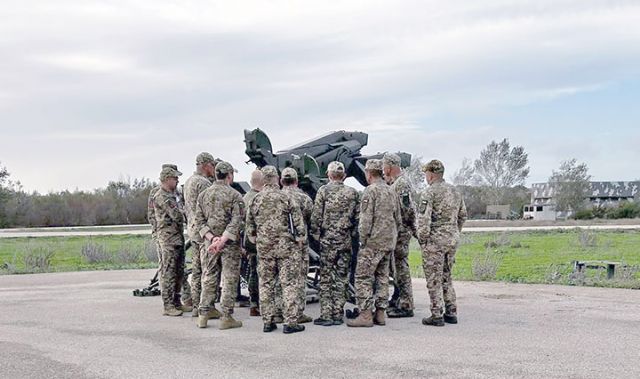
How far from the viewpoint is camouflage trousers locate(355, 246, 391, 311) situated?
915 centimetres

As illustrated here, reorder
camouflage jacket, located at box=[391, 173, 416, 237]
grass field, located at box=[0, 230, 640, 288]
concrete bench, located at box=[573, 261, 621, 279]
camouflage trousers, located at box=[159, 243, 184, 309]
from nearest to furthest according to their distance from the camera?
camouflage jacket, located at box=[391, 173, 416, 237], camouflage trousers, located at box=[159, 243, 184, 309], concrete bench, located at box=[573, 261, 621, 279], grass field, located at box=[0, 230, 640, 288]

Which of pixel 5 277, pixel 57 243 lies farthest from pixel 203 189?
pixel 57 243

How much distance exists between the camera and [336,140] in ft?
41.4

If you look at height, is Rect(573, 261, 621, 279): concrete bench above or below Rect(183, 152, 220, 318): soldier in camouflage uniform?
below

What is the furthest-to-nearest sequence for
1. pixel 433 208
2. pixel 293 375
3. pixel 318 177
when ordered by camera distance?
1. pixel 318 177
2. pixel 433 208
3. pixel 293 375

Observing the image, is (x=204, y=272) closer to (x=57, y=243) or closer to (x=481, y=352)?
(x=481, y=352)

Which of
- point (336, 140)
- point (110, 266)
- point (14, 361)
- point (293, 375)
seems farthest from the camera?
point (110, 266)

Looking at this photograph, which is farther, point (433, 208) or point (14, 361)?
point (433, 208)

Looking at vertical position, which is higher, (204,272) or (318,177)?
(318,177)

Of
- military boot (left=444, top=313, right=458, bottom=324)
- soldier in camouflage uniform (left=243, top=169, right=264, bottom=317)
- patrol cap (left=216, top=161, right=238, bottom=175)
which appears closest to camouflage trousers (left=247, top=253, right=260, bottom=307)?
soldier in camouflage uniform (left=243, top=169, right=264, bottom=317)

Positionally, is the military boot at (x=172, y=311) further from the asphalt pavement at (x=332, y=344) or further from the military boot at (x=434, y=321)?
A: the military boot at (x=434, y=321)

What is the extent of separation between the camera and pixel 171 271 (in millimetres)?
10266

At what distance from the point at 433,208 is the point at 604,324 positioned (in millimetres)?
2738

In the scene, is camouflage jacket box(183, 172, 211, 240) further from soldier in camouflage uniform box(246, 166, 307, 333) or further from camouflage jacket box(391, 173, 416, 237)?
camouflage jacket box(391, 173, 416, 237)
